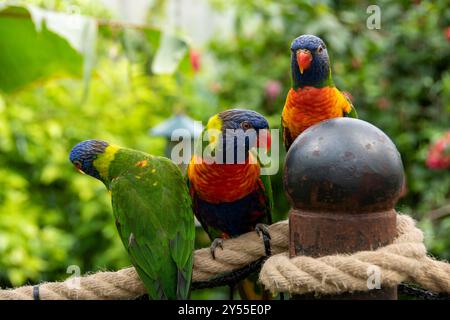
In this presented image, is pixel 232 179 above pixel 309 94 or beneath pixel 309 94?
beneath

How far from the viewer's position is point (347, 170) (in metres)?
0.77

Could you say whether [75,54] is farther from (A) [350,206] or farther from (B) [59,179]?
(A) [350,206]

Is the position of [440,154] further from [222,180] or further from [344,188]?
[344,188]

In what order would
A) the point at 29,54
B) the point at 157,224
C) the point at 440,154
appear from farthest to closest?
the point at 440,154
the point at 29,54
the point at 157,224

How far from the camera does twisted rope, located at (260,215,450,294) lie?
2.54 ft

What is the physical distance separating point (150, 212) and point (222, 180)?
0.27 meters

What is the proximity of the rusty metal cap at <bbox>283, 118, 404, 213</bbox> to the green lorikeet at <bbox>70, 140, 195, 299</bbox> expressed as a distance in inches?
13.9

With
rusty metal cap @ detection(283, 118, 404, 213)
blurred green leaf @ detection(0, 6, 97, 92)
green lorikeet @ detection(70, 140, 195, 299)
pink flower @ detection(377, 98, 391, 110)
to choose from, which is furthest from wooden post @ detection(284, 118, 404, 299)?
pink flower @ detection(377, 98, 391, 110)

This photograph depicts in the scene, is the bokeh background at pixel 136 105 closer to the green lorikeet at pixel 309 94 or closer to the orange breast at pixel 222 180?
the green lorikeet at pixel 309 94

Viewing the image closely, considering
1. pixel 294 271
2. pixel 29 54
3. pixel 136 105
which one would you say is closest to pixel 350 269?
pixel 294 271

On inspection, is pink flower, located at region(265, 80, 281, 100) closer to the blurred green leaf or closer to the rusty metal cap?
the blurred green leaf

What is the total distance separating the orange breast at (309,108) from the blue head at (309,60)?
0.03 metres

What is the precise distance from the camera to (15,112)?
3.07 metres

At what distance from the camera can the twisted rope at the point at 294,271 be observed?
2.56 feet
